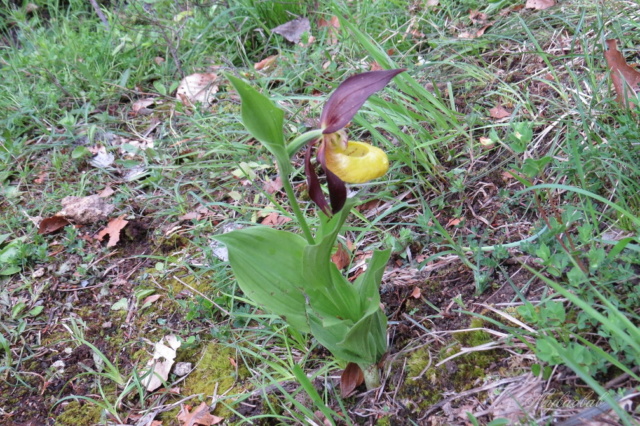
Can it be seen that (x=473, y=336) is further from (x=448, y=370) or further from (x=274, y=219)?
(x=274, y=219)

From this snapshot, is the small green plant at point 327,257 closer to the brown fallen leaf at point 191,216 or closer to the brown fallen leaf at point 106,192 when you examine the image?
the brown fallen leaf at point 191,216

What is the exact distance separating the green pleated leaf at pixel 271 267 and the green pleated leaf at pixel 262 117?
25 cm

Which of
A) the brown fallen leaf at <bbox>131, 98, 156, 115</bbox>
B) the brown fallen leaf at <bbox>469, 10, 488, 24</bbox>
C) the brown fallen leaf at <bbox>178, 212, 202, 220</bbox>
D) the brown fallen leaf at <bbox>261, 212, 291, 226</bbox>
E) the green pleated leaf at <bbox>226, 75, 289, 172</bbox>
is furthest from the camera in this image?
the brown fallen leaf at <bbox>131, 98, 156, 115</bbox>

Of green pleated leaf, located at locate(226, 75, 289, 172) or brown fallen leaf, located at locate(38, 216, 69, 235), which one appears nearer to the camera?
green pleated leaf, located at locate(226, 75, 289, 172)

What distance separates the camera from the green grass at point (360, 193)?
1159 mm

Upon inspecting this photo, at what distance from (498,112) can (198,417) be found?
1.29 metres

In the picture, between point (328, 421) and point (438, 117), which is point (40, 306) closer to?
point (328, 421)

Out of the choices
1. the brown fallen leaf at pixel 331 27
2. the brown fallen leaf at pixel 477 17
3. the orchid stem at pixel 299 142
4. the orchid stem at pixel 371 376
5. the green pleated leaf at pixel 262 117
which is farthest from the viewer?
the brown fallen leaf at pixel 331 27

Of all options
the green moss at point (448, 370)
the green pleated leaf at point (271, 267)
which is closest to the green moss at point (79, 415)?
the green pleated leaf at point (271, 267)

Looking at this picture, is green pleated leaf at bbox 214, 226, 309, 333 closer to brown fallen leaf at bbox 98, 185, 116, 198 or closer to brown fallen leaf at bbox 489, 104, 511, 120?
brown fallen leaf at bbox 489, 104, 511, 120

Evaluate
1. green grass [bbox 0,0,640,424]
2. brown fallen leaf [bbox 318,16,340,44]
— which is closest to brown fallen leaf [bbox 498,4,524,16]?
green grass [bbox 0,0,640,424]

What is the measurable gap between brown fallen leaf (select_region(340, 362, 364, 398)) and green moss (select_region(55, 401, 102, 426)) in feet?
2.15

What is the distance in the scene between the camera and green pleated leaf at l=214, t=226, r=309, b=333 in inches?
44.1

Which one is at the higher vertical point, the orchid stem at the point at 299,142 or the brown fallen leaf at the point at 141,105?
the orchid stem at the point at 299,142
